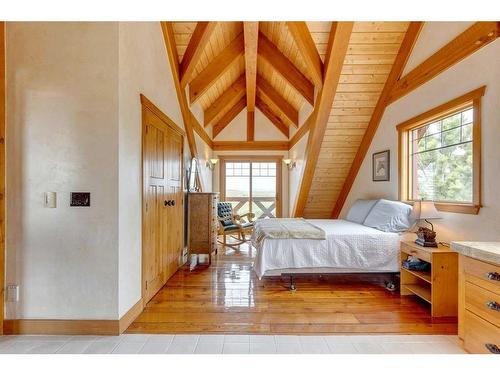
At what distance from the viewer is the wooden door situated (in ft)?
8.27

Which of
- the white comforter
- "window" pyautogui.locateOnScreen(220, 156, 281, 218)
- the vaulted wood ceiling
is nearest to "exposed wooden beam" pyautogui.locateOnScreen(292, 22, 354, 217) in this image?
the vaulted wood ceiling

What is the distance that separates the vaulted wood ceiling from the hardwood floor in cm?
219

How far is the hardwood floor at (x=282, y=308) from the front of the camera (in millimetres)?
2102

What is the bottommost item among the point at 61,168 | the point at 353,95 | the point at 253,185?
the point at 253,185

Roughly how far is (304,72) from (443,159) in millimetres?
2425

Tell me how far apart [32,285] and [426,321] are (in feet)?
10.7

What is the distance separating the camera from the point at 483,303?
5.06 ft

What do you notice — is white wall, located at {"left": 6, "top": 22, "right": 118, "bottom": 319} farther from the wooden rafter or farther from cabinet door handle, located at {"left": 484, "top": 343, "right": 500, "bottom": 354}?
cabinet door handle, located at {"left": 484, "top": 343, "right": 500, "bottom": 354}

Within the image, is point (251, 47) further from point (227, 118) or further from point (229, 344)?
point (229, 344)

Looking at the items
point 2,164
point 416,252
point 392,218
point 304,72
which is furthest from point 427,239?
point 2,164

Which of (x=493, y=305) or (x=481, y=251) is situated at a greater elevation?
(x=481, y=251)

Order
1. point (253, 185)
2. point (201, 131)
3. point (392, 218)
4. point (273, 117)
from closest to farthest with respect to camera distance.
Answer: point (392, 218) < point (201, 131) < point (273, 117) < point (253, 185)
